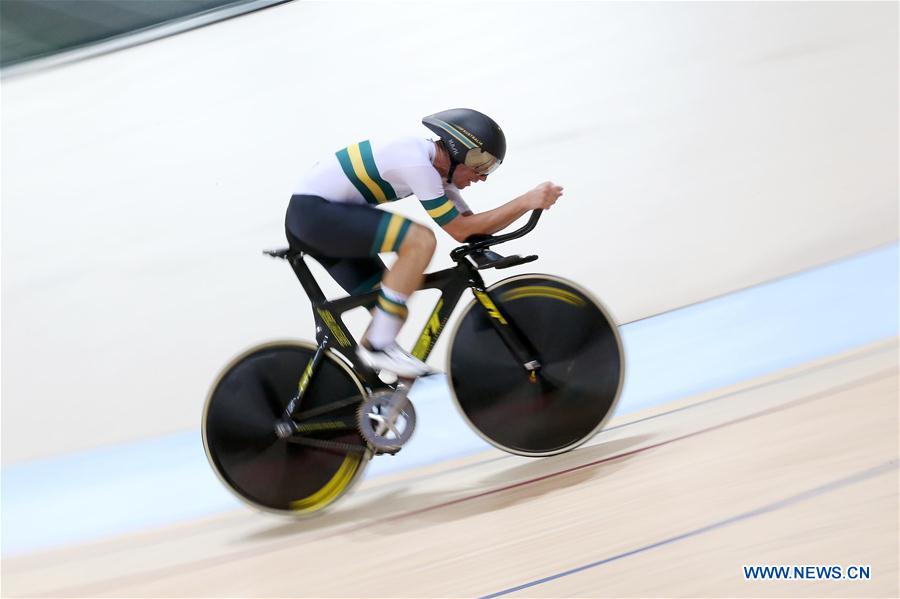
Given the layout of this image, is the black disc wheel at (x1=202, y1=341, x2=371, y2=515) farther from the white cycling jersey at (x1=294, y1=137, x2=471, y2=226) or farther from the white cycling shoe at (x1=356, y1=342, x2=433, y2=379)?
the white cycling jersey at (x1=294, y1=137, x2=471, y2=226)

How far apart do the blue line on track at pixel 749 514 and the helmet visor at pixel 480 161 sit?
1.11 meters

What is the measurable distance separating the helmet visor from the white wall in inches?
65.6

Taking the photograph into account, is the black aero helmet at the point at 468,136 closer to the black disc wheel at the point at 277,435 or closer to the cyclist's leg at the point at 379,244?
the cyclist's leg at the point at 379,244

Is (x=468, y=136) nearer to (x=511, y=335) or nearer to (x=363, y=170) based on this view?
(x=363, y=170)

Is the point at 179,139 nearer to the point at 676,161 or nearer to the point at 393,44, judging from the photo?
the point at 393,44

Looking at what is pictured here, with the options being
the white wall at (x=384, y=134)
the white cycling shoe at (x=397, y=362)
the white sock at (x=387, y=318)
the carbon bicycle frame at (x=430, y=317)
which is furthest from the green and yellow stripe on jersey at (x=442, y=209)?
the white wall at (x=384, y=134)

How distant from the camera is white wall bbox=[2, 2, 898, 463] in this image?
155 inches

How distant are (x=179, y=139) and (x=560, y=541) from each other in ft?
10.6

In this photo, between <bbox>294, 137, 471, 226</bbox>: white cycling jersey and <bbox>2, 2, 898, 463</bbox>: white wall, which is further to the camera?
<bbox>2, 2, 898, 463</bbox>: white wall

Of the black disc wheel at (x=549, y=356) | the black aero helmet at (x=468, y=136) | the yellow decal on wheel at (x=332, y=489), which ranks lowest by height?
the yellow decal on wheel at (x=332, y=489)

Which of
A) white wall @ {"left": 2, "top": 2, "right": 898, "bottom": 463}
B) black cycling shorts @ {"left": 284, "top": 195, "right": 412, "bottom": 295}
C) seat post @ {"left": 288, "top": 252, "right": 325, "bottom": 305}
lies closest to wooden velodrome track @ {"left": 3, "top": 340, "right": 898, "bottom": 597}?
seat post @ {"left": 288, "top": 252, "right": 325, "bottom": 305}

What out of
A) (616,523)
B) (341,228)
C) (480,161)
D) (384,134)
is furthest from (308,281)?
(384,134)

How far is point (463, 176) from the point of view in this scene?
2.32 metres

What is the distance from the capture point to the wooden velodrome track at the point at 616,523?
5.19 feet
